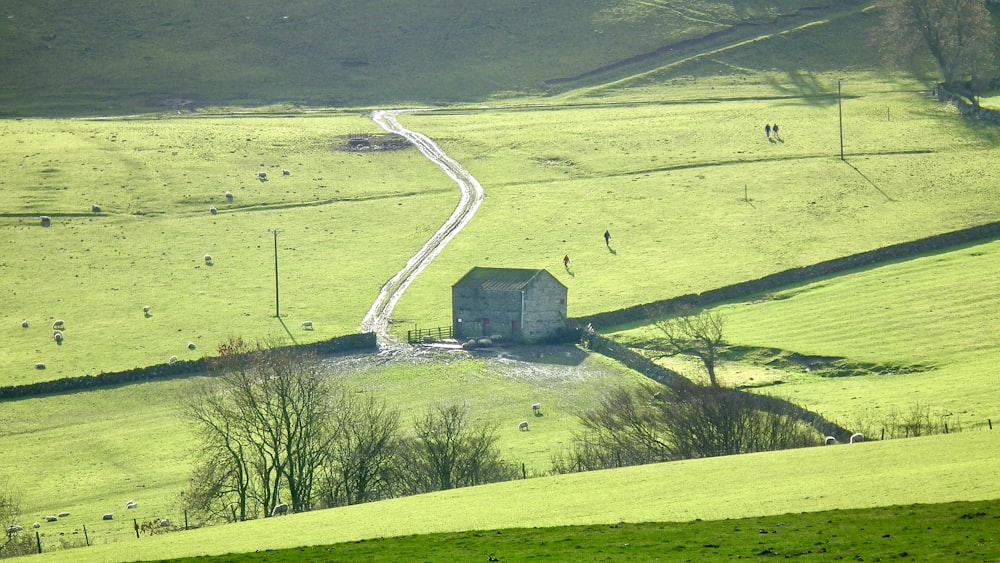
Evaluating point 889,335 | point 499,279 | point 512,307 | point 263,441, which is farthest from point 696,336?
point 263,441

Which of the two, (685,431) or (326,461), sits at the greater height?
(685,431)

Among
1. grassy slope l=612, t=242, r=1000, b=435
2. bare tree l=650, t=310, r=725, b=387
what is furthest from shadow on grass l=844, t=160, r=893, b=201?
bare tree l=650, t=310, r=725, b=387

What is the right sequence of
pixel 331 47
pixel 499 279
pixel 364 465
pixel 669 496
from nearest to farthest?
pixel 669 496 < pixel 364 465 < pixel 499 279 < pixel 331 47

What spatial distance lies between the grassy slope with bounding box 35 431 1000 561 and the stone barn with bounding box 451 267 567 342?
122 feet

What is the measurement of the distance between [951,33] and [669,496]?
11433cm

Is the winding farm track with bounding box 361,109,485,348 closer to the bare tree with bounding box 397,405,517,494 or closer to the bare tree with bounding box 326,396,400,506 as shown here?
the bare tree with bounding box 326,396,400,506

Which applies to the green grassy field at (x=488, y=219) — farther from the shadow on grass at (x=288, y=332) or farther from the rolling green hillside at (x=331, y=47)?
the shadow on grass at (x=288, y=332)

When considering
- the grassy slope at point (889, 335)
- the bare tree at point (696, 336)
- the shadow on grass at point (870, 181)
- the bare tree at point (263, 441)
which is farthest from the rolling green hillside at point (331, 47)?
the bare tree at point (263, 441)

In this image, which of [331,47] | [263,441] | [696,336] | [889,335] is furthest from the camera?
[331,47]

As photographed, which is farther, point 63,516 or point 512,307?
point 512,307

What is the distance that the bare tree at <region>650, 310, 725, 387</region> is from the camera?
269ft

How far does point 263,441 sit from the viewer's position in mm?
65375

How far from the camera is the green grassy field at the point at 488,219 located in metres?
51.9

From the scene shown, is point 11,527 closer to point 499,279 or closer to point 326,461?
point 326,461
